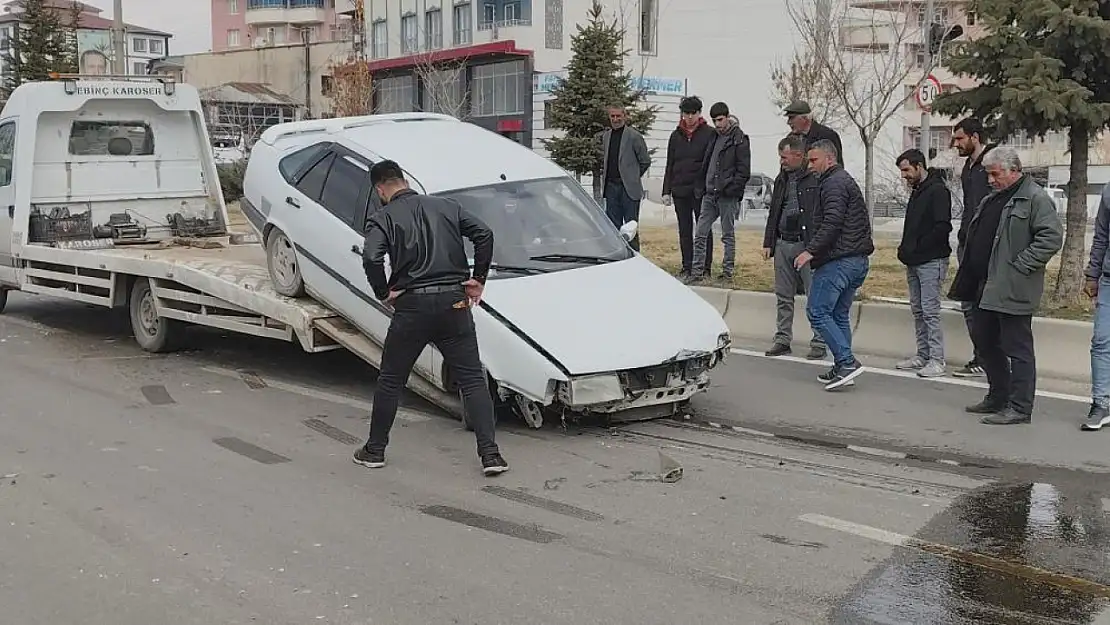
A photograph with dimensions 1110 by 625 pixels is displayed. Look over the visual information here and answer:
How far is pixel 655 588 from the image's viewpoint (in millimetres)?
4727

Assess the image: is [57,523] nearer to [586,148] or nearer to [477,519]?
[477,519]

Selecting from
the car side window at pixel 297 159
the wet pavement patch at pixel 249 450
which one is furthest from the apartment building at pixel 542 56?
the wet pavement patch at pixel 249 450

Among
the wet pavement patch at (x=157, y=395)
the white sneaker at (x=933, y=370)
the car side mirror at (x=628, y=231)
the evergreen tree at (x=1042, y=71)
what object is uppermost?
the evergreen tree at (x=1042, y=71)

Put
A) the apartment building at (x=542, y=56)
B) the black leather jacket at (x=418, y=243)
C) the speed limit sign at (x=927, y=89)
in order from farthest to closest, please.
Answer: the apartment building at (x=542, y=56) < the speed limit sign at (x=927, y=89) < the black leather jacket at (x=418, y=243)

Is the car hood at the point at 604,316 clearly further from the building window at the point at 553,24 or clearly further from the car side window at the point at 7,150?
the building window at the point at 553,24

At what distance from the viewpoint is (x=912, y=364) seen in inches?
376

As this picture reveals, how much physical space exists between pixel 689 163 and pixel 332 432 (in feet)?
21.0

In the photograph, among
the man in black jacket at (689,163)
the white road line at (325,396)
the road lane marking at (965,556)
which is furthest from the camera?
the man in black jacket at (689,163)

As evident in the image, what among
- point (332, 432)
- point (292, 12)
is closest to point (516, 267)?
point (332, 432)

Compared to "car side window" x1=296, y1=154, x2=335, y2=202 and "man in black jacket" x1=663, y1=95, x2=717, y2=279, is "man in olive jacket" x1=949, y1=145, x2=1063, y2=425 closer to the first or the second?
"car side window" x1=296, y1=154, x2=335, y2=202

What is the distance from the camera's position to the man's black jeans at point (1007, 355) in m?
7.57

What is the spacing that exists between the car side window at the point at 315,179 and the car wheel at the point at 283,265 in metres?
0.39

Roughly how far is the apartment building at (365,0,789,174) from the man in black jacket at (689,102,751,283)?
31.4 metres

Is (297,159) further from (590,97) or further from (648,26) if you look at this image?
(648,26)
